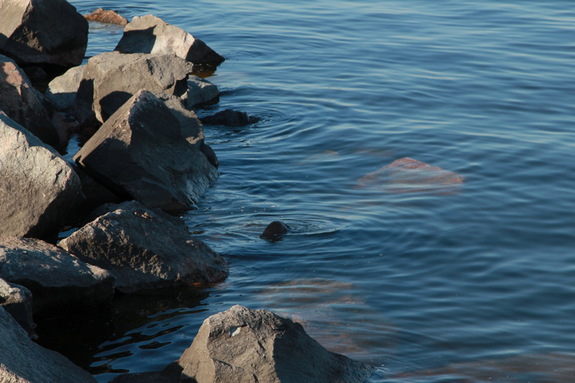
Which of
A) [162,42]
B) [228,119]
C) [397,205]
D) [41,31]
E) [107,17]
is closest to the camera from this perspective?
[397,205]

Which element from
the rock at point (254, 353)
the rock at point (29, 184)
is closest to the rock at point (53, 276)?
the rock at point (29, 184)

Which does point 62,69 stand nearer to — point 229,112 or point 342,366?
point 229,112

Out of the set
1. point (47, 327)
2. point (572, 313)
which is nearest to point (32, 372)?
point (47, 327)

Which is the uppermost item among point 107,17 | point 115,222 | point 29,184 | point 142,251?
point 107,17

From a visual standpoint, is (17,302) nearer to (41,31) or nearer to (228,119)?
(228,119)

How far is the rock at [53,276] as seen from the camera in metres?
6.49

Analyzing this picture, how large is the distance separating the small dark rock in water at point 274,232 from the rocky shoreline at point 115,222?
0.02 m

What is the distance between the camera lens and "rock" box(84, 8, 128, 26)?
19172 millimetres

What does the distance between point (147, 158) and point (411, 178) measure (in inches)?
131

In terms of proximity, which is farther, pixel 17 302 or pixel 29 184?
pixel 29 184

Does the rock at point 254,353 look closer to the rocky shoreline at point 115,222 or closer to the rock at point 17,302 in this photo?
the rocky shoreline at point 115,222

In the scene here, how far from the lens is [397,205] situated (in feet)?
31.5

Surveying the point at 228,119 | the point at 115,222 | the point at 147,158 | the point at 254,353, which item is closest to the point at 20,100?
the point at 147,158

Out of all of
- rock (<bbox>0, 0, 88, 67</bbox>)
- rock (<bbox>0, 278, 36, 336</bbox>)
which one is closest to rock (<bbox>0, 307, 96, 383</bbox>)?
rock (<bbox>0, 278, 36, 336</bbox>)
